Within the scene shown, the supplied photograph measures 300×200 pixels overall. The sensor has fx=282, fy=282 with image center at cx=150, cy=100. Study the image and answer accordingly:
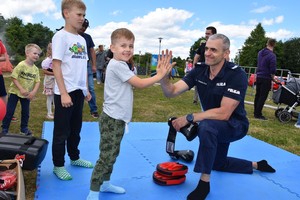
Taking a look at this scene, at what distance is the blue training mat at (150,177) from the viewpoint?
2.76m

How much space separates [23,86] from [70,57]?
1.90 meters

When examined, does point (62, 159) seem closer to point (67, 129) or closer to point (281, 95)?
point (67, 129)

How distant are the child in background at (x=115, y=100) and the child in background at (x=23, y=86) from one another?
7.42 feet

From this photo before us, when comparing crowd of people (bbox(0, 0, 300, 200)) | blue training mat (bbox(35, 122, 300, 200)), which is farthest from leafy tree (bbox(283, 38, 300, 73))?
crowd of people (bbox(0, 0, 300, 200))

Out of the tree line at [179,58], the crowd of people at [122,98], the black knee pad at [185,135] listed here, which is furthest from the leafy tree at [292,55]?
the crowd of people at [122,98]

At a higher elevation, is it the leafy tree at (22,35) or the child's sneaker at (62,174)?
A: the leafy tree at (22,35)

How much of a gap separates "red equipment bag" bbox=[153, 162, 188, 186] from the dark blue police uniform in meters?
0.35

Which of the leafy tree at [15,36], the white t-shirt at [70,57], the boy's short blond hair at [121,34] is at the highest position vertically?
the leafy tree at [15,36]

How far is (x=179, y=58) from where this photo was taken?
2116 inches

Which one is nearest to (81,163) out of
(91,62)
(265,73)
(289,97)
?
(91,62)

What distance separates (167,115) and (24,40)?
135 ft

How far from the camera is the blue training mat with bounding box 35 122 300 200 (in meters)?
2.76

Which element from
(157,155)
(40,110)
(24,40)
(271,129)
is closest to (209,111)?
(157,155)

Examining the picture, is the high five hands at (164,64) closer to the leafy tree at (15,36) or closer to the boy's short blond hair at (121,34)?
the boy's short blond hair at (121,34)
